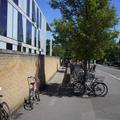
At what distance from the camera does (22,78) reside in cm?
1551

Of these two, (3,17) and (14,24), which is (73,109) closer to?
(3,17)

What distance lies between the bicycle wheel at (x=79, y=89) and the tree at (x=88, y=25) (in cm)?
185

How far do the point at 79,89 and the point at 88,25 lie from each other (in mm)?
3285

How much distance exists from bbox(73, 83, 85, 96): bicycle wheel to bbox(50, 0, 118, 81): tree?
1847 millimetres

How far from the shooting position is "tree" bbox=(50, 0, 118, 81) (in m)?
20.9

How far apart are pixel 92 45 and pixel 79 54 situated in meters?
1.12

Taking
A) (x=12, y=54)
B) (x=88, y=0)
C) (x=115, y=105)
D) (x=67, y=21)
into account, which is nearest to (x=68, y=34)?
(x=67, y=21)

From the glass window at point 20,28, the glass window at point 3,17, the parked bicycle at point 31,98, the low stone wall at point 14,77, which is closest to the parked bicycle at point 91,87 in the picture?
the low stone wall at point 14,77

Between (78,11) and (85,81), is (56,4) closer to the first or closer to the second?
(78,11)

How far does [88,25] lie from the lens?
2098cm

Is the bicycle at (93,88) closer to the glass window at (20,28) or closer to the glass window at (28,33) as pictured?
the glass window at (20,28)

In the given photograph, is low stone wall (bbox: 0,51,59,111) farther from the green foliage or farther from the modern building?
the modern building

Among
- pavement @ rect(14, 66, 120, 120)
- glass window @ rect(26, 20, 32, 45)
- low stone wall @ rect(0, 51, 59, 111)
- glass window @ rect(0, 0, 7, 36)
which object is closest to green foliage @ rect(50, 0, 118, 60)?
pavement @ rect(14, 66, 120, 120)

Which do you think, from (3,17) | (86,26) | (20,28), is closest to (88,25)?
(86,26)
